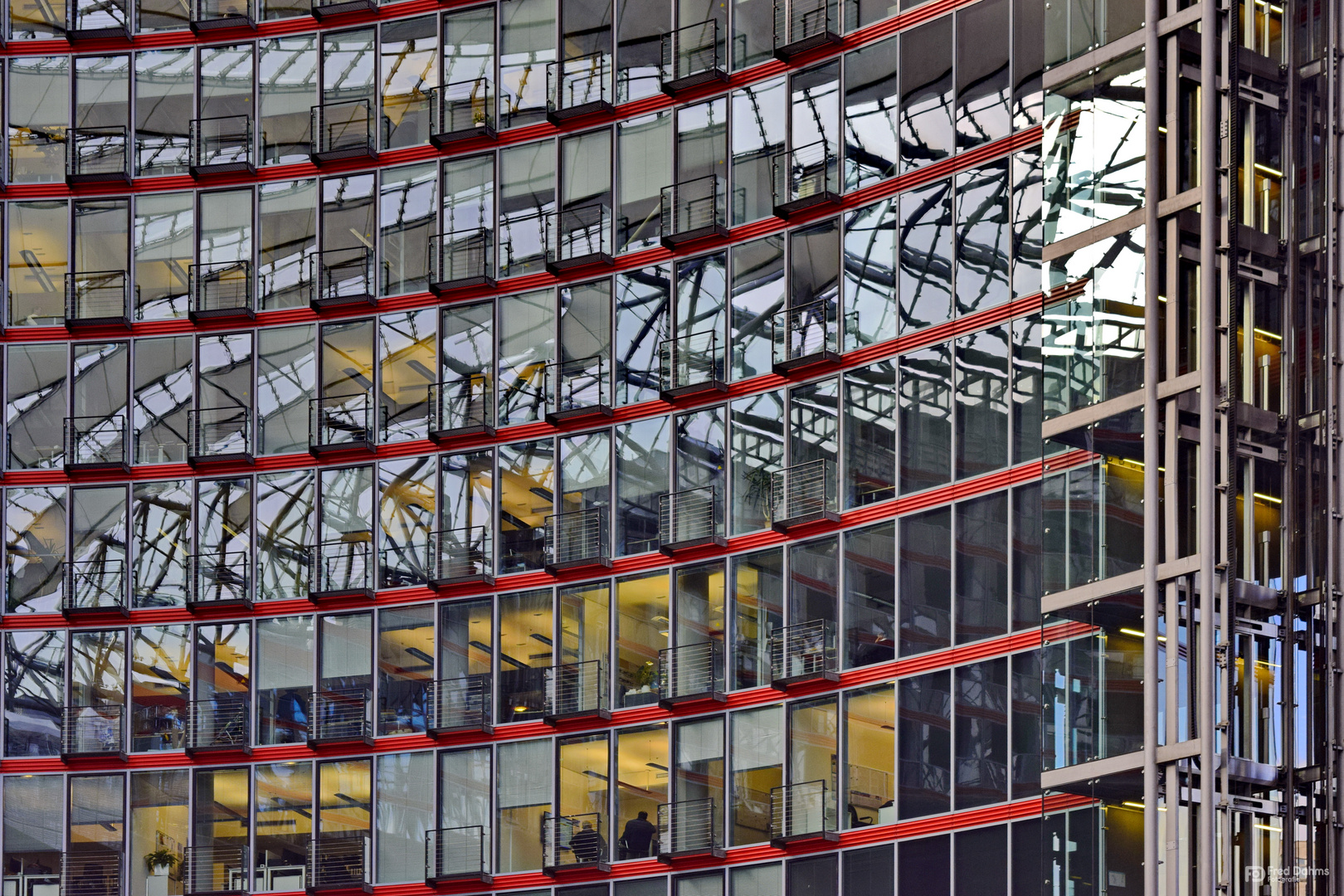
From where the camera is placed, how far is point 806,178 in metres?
68.2

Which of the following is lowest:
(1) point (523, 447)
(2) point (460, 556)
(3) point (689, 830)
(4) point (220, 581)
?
(3) point (689, 830)

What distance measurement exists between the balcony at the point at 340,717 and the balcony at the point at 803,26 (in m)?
19.7

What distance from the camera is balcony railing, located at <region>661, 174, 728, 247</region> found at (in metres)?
69.3

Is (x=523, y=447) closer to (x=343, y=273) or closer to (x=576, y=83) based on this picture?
(x=343, y=273)

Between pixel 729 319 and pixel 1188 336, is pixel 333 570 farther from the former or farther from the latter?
pixel 1188 336

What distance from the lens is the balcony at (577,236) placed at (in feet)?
234

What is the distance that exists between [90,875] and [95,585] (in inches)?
300

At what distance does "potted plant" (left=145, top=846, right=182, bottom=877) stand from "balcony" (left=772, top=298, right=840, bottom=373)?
20.5 m

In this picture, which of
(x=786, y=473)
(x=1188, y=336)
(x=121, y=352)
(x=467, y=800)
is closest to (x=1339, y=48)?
(x=1188, y=336)

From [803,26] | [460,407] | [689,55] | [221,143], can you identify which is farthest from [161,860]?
[803,26]

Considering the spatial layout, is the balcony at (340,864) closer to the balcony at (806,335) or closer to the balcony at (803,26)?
the balcony at (806,335)

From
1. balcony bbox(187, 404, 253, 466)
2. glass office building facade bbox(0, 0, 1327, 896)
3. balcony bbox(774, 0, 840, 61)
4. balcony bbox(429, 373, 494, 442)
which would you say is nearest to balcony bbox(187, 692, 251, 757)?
glass office building facade bbox(0, 0, 1327, 896)

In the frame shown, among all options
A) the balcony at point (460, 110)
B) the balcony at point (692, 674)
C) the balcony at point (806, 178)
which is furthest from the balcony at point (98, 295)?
the balcony at point (806, 178)

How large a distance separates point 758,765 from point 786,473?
23.2ft
